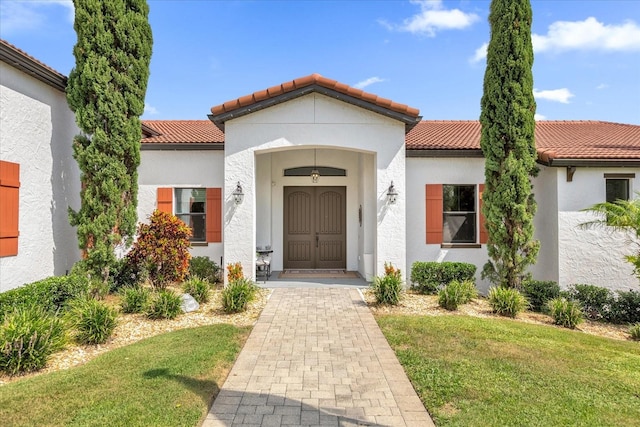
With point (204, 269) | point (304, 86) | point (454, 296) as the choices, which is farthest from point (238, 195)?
point (454, 296)

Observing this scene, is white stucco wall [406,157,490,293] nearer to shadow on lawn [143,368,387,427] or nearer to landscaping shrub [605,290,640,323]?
landscaping shrub [605,290,640,323]

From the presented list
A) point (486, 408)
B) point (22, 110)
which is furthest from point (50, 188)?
point (486, 408)

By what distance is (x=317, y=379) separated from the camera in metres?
4.63

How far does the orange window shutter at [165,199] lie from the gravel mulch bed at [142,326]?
11.2 ft

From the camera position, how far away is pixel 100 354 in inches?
219

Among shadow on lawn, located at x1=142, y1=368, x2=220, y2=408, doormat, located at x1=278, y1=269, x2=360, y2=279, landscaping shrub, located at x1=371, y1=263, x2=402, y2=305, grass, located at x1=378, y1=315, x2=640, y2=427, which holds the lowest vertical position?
grass, located at x1=378, y1=315, x2=640, y2=427

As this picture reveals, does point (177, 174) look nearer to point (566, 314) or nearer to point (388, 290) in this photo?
point (388, 290)

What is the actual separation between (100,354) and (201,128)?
990 centimetres

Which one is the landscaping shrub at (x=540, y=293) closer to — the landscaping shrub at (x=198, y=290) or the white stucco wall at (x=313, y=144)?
the white stucco wall at (x=313, y=144)

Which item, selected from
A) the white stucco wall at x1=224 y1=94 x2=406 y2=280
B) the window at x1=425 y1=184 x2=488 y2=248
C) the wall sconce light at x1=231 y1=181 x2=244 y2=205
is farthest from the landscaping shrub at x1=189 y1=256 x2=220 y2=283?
the window at x1=425 y1=184 x2=488 y2=248

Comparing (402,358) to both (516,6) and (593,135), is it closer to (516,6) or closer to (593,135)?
(516,6)

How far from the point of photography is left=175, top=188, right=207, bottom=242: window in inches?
446

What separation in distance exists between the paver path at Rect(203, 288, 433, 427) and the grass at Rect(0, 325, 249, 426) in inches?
10.4

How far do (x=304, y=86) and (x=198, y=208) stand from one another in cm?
493
